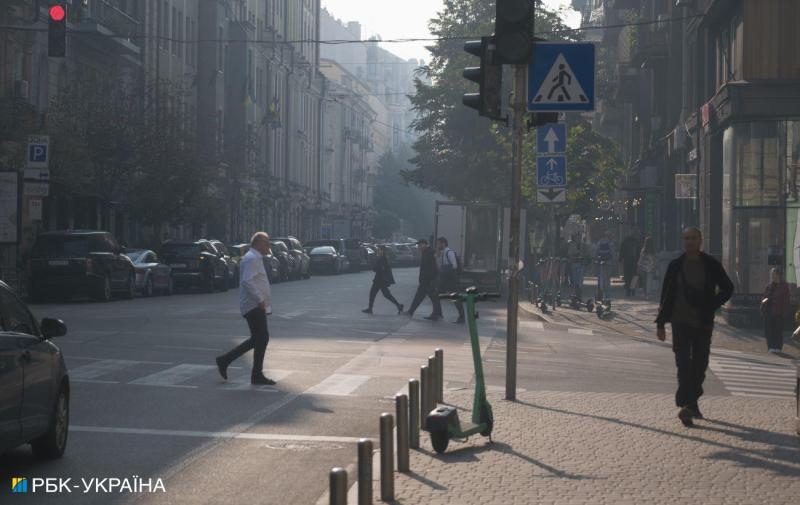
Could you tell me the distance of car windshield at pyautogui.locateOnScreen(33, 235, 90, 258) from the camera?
33.1 metres

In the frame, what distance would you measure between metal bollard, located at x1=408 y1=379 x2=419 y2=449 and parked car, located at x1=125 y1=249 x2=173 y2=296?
27.0m

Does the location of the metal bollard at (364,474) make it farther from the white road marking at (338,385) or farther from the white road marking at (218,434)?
the white road marking at (338,385)

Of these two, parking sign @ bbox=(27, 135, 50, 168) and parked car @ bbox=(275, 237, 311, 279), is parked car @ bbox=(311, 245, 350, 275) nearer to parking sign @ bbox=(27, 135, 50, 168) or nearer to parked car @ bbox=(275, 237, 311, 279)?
parked car @ bbox=(275, 237, 311, 279)

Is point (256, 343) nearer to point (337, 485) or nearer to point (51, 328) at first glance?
point (51, 328)

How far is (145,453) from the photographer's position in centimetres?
1028

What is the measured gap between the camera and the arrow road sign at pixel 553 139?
779 inches

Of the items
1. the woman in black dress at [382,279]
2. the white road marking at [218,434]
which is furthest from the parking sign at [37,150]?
the white road marking at [218,434]

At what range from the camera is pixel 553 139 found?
19.8m

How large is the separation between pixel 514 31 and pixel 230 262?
3467 centimetres

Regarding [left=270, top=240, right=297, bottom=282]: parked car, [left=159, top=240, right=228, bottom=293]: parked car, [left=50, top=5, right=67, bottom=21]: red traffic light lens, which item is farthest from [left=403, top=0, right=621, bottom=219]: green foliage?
[left=50, top=5, right=67, bottom=21]: red traffic light lens

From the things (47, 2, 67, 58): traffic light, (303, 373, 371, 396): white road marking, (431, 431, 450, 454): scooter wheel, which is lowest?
(303, 373, 371, 396): white road marking

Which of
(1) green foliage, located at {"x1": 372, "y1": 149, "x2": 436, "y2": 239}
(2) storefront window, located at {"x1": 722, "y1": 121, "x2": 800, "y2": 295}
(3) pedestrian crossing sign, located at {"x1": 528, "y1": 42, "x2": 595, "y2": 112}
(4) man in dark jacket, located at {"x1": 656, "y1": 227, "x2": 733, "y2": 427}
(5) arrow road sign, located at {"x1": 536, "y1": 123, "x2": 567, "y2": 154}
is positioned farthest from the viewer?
(1) green foliage, located at {"x1": 372, "y1": 149, "x2": 436, "y2": 239}

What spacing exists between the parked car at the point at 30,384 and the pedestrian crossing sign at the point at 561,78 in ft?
18.2

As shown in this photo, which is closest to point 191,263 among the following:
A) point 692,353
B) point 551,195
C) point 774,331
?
point 551,195
